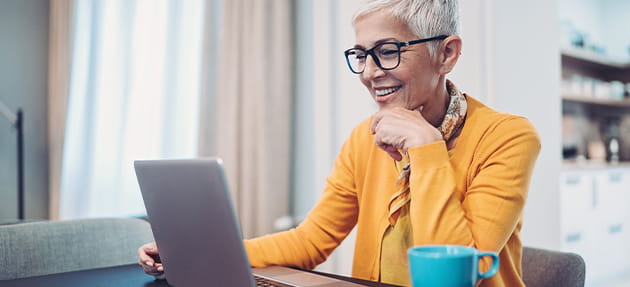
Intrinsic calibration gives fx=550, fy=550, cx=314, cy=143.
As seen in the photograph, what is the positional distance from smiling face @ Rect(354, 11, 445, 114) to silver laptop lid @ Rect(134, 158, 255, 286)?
0.46 metres

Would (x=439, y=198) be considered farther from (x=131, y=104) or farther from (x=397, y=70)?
(x=131, y=104)

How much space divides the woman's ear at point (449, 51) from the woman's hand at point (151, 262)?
646 mm

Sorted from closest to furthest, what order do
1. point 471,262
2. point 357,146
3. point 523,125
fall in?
point 471,262
point 523,125
point 357,146

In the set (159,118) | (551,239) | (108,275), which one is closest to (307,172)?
(159,118)

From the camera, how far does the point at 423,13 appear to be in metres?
1.01

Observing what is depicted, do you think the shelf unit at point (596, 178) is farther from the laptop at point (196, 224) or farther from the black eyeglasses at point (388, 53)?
the laptop at point (196, 224)

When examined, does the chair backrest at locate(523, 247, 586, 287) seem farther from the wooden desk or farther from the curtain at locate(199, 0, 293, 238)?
the curtain at locate(199, 0, 293, 238)

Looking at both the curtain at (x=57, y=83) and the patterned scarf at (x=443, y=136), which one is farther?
the curtain at (x=57, y=83)

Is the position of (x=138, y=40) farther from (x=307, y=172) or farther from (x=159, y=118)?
(x=307, y=172)

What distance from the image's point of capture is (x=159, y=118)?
3.12 meters

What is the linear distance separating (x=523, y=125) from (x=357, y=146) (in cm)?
37

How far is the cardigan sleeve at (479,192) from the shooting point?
883 millimetres

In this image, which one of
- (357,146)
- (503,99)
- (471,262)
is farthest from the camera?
(503,99)

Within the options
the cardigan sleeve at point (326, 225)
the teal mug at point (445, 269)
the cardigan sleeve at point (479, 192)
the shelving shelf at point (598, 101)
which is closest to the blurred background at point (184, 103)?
the shelving shelf at point (598, 101)
